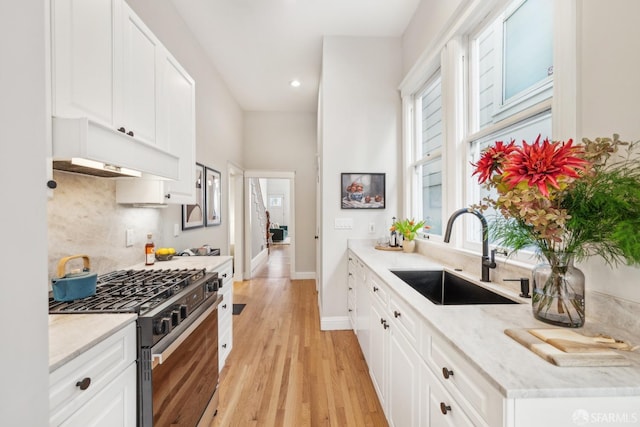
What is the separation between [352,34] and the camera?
10.4 feet

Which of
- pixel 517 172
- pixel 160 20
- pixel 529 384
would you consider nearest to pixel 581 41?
pixel 517 172

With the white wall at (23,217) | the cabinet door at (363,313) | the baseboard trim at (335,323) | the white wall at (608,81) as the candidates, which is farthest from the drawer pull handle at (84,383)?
the baseboard trim at (335,323)

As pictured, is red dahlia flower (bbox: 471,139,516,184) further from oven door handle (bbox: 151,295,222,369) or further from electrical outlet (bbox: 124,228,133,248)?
electrical outlet (bbox: 124,228,133,248)

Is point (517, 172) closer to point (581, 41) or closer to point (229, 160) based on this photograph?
point (581, 41)

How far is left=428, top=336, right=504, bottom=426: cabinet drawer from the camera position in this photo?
710 mm

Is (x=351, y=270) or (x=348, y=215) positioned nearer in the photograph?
(x=351, y=270)

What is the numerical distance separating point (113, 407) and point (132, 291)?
1.81 ft

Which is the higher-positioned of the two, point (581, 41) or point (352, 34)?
point (352, 34)

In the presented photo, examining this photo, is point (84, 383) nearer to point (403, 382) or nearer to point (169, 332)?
point (169, 332)

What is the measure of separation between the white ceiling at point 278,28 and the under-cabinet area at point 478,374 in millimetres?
2611

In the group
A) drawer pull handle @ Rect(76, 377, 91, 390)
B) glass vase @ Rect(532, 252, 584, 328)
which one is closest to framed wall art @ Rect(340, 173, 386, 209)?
glass vase @ Rect(532, 252, 584, 328)

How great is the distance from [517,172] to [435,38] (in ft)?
6.49

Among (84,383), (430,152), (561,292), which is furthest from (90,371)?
(430,152)

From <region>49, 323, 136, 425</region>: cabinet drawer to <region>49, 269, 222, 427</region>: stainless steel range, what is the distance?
7 centimetres
